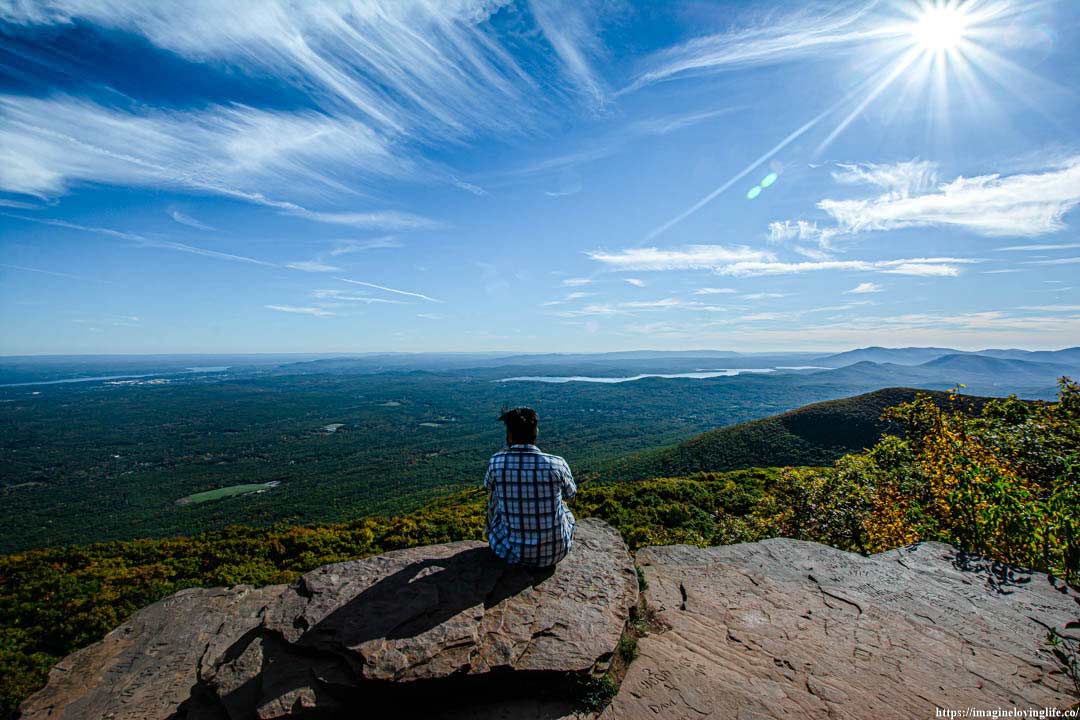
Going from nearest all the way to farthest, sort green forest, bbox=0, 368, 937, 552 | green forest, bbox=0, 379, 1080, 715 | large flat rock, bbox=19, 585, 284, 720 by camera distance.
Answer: large flat rock, bbox=19, 585, 284, 720, green forest, bbox=0, 379, 1080, 715, green forest, bbox=0, 368, 937, 552

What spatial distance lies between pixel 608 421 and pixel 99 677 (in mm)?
127597

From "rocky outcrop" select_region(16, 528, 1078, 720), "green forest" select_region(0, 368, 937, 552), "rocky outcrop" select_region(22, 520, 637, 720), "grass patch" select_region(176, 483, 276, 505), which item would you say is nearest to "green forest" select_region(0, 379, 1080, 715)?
"rocky outcrop" select_region(16, 528, 1078, 720)

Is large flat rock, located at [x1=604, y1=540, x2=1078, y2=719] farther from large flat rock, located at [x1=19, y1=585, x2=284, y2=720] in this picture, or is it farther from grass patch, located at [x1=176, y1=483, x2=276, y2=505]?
grass patch, located at [x1=176, y1=483, x2=276, y2=505]

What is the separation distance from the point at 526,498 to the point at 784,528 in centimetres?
770

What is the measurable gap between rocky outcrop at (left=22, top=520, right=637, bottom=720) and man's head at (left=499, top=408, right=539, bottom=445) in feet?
4.86

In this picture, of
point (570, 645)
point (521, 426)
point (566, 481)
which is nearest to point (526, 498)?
point (566, 481)

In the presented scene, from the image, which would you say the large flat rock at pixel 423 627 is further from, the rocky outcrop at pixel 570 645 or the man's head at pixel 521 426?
the man's head at pixel 521 426

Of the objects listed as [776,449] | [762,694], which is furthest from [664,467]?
[762,694]


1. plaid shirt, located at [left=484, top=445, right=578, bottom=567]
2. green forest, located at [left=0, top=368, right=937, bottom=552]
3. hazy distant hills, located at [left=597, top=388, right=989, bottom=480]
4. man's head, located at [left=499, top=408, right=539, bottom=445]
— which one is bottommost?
green forest, located at [left=0, top=368, right=937, bottom=552]

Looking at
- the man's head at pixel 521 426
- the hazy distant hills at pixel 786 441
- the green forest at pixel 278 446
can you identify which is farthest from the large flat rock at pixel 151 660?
the green forest at pixel 278 446

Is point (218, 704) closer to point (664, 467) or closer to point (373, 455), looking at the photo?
point (664, 467)

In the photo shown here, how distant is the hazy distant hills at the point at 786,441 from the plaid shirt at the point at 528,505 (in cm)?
3694

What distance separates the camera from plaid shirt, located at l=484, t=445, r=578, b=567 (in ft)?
14.4

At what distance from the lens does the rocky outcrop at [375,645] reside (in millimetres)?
3271
